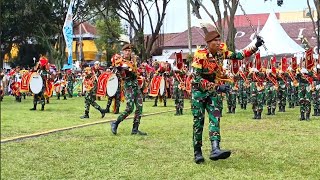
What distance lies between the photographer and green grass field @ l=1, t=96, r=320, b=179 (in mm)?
6574

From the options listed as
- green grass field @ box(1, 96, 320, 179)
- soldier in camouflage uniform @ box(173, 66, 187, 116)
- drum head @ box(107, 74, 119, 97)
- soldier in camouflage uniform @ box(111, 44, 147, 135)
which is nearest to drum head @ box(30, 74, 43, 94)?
drum head @ box(107, 74, 119, 97)

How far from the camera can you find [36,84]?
17734 mm

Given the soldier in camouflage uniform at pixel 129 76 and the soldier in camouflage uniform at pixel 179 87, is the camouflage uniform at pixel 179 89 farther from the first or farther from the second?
the soldier in camouflage uniform at pixel 129 76

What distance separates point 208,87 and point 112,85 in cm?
780

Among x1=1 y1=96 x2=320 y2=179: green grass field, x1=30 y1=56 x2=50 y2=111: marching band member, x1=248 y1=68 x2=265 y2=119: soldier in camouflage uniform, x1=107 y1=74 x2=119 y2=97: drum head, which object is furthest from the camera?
x1=30 y1=56 x2=50 y2=111: marching band member

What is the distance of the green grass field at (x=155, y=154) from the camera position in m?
6.57

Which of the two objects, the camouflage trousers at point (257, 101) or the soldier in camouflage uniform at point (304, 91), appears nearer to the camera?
the soldier in camouflage uniform at point (304, 91)

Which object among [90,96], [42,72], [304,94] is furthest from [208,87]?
[42,72]

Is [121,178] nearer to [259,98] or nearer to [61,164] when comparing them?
[61,164]

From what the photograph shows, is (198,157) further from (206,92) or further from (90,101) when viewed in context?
(90,101)

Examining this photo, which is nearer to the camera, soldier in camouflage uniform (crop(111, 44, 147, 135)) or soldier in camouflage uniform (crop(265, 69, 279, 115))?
soldier in camouflage uniform (crop(111, 44, 147, 135))

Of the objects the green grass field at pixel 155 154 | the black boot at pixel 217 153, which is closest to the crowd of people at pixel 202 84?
the black boot at pixel 217 153

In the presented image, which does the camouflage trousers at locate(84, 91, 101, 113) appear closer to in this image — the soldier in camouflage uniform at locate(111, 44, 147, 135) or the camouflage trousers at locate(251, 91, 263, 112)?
the camouflage trousers at locate(251, 91, 263, 112)

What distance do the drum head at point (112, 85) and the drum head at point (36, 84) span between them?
3.77 m
